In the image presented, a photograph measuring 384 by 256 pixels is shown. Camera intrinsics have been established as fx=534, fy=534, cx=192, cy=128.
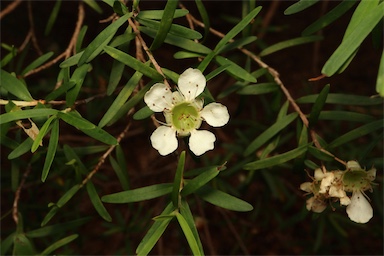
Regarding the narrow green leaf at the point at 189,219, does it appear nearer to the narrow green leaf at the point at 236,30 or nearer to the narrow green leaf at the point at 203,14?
the narrow green leaf at the point at 236,30

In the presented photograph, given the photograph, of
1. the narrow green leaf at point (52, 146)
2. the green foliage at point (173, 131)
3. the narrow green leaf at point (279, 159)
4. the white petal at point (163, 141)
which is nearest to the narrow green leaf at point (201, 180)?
the green foliage at point (173, 131)

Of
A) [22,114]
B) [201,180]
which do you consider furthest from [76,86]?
[201,180]

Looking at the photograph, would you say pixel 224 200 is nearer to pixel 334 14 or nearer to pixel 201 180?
pixel 201 180

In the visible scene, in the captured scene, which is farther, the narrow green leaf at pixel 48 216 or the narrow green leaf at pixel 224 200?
the narrow green leaf at pixel 48 216

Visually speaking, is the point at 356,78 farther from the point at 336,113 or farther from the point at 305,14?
the point at 336,113

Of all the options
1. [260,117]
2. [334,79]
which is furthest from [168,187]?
[334,79]

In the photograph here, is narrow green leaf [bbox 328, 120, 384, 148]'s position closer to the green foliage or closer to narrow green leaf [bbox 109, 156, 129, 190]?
the green foliage

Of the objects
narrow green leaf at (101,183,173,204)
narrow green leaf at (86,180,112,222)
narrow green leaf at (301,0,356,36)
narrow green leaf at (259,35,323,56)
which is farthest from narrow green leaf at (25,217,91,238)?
narrow green leaf at (301,0,356,36)
